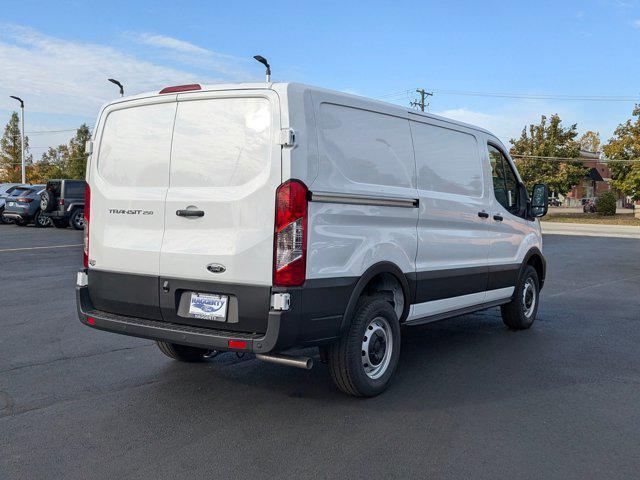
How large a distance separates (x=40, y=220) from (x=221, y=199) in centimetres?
2362

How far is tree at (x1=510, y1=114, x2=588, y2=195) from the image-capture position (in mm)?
51281

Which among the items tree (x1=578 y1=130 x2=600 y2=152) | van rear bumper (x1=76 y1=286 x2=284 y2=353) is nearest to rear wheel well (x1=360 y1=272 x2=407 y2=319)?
van rear bumper (x1=76 y1=286 x2=284 y2=353)

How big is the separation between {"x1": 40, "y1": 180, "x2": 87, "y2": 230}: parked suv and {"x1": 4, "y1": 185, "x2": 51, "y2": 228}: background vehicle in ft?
3.57

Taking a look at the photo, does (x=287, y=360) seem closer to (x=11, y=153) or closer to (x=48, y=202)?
(x=48, y=202)

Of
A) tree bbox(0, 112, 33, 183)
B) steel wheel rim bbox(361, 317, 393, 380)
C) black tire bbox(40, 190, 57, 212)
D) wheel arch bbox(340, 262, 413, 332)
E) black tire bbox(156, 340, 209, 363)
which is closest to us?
wheel arch bbox(340, 262, 413, 332)

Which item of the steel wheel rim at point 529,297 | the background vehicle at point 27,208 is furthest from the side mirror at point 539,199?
the background vehicle at point 27,208

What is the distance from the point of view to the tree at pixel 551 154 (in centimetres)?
5128

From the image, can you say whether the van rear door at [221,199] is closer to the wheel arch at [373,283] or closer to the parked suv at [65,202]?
the wheel arch at [373,283]

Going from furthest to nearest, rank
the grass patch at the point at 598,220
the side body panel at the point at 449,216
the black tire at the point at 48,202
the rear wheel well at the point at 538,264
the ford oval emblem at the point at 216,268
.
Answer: the grass patch at the point at 598,220 < the black tire at the point at 48,202 < the rear wheel well at the point at 538,264 < the side body panel at the point at 449,216 < the ford oval emblem at the point at 216,268

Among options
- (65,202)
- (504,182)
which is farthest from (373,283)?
(65,202)

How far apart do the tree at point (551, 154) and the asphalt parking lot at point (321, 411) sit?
45.9 m

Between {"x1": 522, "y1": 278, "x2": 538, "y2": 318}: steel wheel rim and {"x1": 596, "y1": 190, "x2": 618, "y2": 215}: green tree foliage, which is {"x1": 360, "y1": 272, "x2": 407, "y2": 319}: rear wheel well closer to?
{"x1": 522, "y1": 278, "x2": 538, "y2": 318}: steel wheel rim

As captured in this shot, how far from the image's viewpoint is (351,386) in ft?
15.1

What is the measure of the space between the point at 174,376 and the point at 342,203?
7.02 ft
